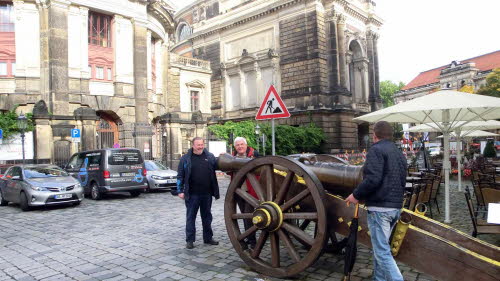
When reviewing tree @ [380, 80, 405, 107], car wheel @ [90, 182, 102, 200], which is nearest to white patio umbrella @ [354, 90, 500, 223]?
car wheel @ [90, 182, 102, 200]

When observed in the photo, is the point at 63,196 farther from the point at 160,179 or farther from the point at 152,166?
the point at 152,166

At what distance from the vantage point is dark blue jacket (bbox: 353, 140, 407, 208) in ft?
11.7

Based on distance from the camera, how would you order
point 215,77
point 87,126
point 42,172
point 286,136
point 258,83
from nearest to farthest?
point 42,172 → point 87,126 → point 286,136 → point 258,83 → point 215,77

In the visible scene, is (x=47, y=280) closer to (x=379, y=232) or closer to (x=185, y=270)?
(x=185, y=270)

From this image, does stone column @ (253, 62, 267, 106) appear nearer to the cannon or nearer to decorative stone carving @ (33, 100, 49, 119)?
decorative stone carving @ (33, 100, 49, 119)

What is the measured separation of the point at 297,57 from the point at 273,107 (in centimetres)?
2823

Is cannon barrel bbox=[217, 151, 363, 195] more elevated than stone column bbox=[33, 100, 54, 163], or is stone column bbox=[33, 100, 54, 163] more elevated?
stone column bbox=[33, 100, 54, 163]

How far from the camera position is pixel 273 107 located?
6980 millimetres

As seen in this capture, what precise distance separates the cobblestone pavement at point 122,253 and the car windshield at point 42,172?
211cm

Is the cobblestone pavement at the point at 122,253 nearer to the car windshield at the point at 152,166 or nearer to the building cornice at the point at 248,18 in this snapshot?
the car windshield at the point at 152,166

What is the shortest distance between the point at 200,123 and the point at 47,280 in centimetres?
1889

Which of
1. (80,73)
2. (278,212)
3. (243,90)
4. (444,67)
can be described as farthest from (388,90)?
(278,212)

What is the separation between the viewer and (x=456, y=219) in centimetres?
752

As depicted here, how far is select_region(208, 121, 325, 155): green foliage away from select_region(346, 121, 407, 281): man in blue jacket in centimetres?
2437
